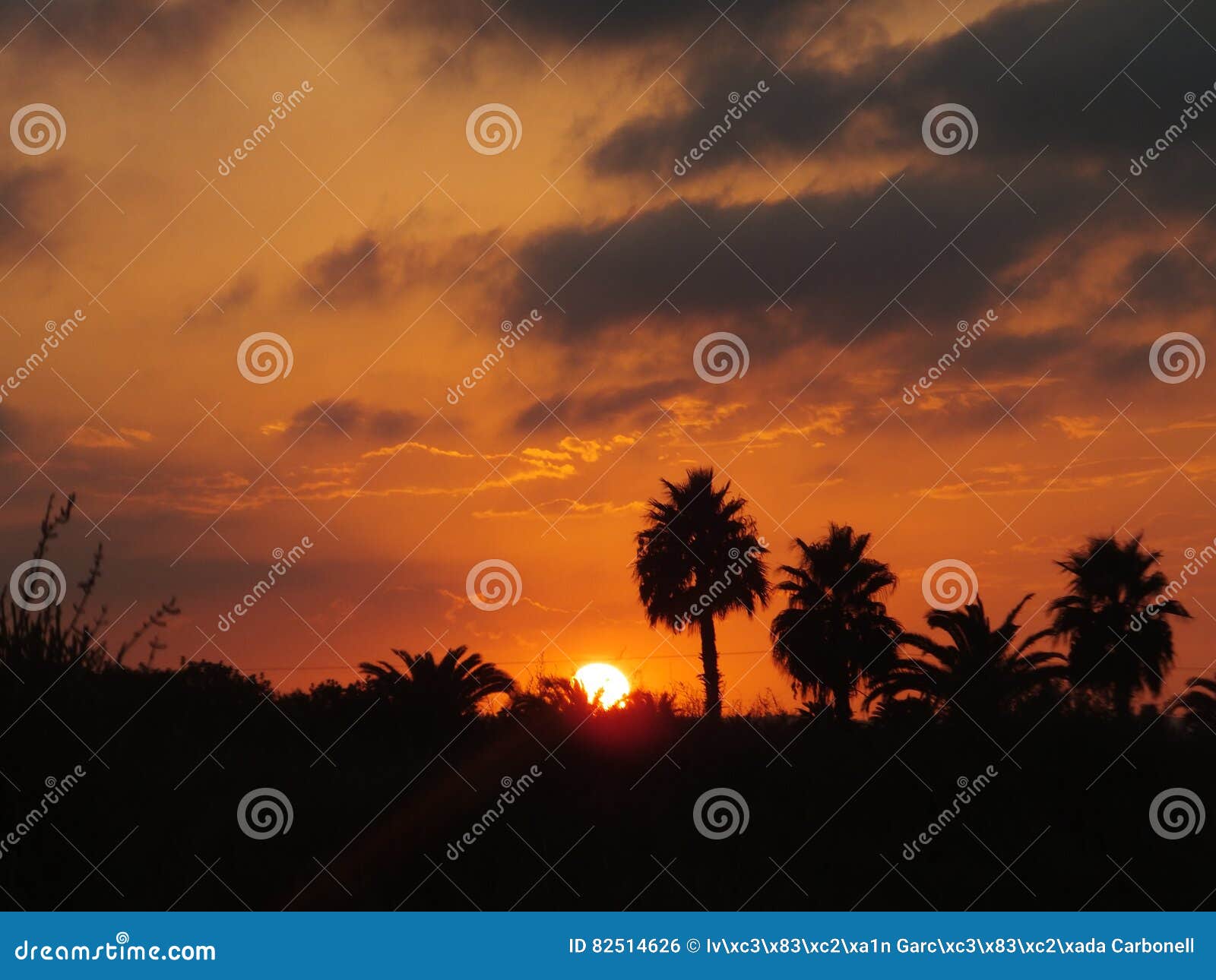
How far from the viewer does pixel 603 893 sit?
10.2 metres

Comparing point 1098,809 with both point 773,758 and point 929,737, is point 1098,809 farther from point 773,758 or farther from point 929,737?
point 773,758

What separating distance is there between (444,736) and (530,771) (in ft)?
8.74

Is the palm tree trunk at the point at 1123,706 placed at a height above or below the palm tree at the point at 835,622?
below

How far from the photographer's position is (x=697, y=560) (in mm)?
36594

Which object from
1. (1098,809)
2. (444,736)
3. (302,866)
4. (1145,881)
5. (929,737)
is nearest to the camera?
(302,866)

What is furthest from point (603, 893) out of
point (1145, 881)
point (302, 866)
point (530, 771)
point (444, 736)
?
point (1145, 881)

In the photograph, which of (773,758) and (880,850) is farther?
(773,758)
